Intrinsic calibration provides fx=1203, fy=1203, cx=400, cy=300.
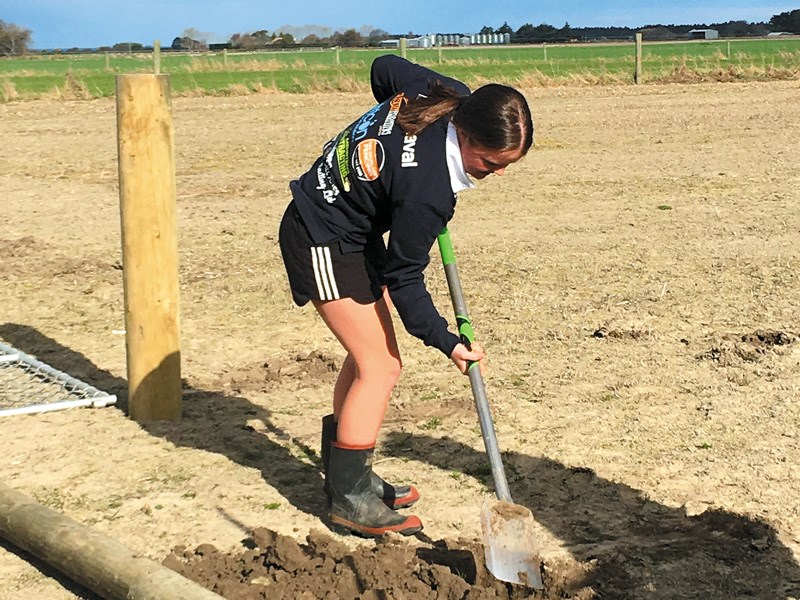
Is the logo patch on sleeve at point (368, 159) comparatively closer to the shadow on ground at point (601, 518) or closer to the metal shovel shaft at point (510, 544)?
the metal shovel shaft at point (510, 544)

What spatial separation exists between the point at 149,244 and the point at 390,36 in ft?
227

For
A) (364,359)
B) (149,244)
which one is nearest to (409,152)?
(364,359)

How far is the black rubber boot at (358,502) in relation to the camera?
12.8 ft

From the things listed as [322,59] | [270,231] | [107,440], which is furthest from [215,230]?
[322,59]

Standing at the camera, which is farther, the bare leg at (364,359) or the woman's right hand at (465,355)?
the bare leg at (364,359)

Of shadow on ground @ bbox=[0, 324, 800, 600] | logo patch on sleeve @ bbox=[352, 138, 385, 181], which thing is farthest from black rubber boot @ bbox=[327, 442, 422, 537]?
logo patch on sleeve @ bbox=[352, 138, 385, 181]

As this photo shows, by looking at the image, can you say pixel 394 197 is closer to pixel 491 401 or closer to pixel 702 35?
pixel 491 401

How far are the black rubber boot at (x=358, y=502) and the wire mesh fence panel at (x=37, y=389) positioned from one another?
166 centimetres

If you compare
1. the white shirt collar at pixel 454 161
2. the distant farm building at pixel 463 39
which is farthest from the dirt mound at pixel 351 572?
the distant farm building at pixel 463 39

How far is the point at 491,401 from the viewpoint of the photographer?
5.16 metres

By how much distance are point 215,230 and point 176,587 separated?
6.14 m

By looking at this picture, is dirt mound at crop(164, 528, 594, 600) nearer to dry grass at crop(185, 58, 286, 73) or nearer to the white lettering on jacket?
the white lettering on jacket

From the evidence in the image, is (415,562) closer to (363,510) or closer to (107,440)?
(363,510)

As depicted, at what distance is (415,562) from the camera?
11.9ft
